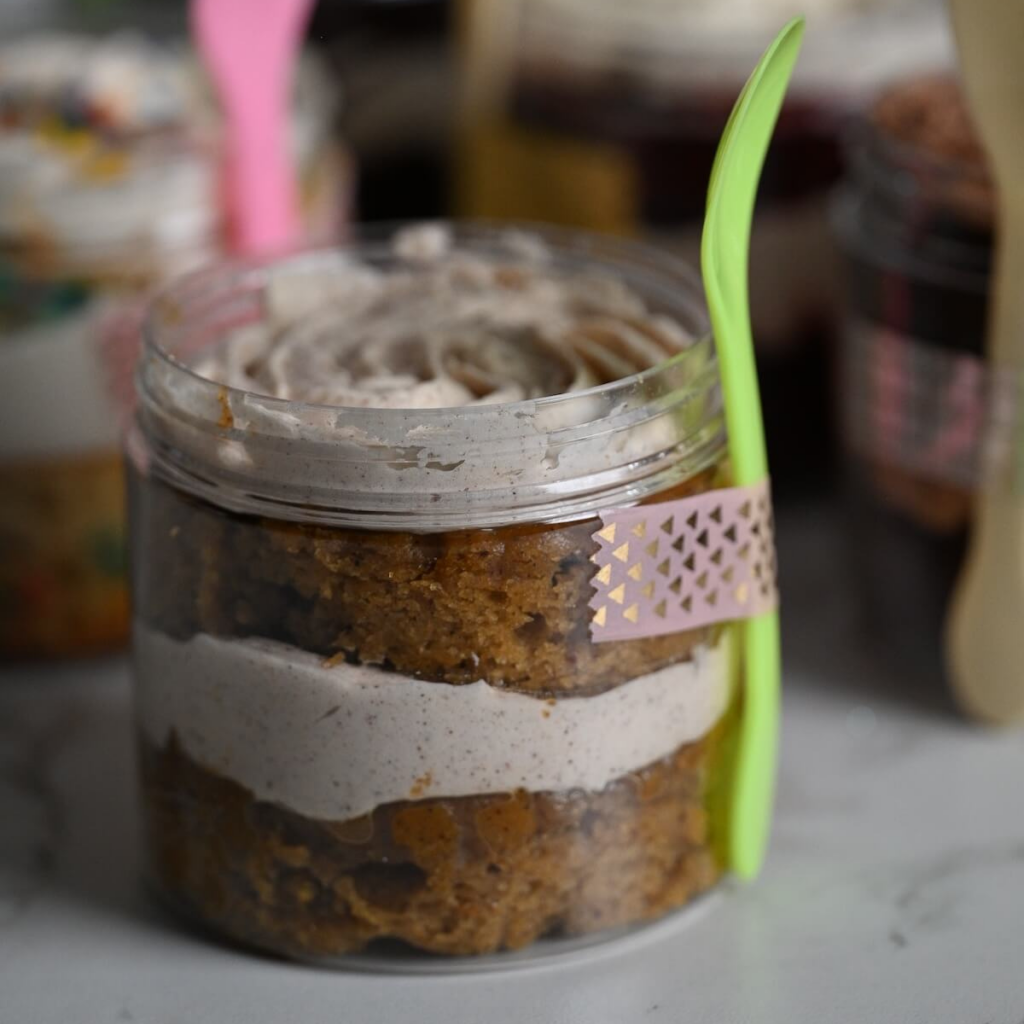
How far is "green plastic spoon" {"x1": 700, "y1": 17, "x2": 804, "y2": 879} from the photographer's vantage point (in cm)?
64

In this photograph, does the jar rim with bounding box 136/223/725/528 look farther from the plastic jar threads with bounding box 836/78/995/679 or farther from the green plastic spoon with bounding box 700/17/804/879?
the plastic jar threads with bounding box 836/78/995/679

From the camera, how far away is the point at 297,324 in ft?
2.59

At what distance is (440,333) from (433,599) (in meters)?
0.18

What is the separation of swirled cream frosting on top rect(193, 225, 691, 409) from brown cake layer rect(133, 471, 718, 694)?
0.21 feet

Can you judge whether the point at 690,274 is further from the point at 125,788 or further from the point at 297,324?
the point at 125,788

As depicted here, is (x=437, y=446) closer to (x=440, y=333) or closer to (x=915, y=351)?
(x=440, y=333)

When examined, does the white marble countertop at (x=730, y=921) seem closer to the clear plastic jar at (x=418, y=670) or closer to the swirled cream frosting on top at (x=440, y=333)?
the clear plastic jar at (x=418, y=670)

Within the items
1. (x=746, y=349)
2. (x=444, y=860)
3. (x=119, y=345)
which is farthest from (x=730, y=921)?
(x=119, y=345)

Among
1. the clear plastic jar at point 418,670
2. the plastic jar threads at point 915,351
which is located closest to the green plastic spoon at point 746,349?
the clear plastic jar at point 418,670

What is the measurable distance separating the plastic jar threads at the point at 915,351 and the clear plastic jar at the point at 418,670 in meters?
0.22

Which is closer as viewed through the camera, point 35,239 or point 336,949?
point 336,949

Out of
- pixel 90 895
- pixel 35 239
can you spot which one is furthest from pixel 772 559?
pixel 35 239

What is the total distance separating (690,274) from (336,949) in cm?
37

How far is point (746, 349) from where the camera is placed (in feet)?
2.27
